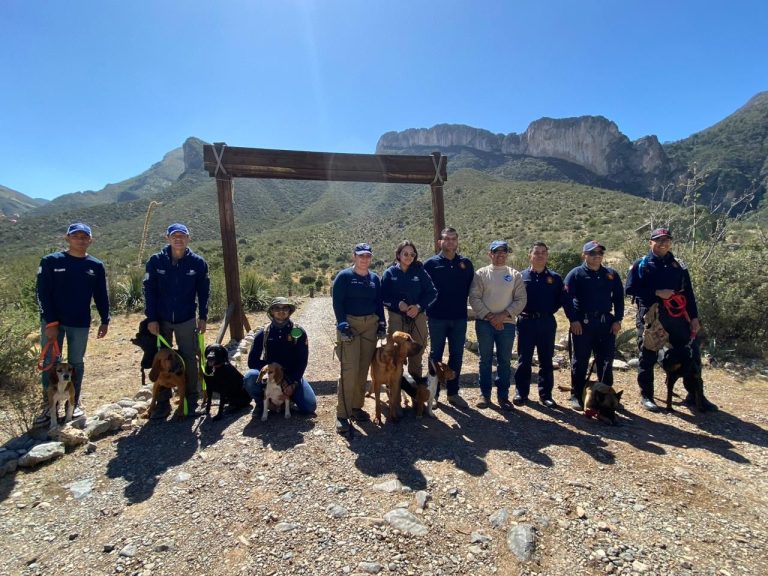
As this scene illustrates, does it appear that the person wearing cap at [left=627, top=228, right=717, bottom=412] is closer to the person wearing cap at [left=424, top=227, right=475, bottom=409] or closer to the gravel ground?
the gravel ground

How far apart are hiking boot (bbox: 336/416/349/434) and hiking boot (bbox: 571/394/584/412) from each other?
2.79 m

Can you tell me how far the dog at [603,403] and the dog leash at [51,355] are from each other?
18.5 feet

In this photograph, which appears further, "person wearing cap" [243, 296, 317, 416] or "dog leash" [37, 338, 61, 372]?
"person wearing cap" [243, 296, 317, 416]

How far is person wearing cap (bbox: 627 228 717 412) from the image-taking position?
185 inches

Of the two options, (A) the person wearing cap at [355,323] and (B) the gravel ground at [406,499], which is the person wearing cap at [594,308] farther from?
(A) the person wearing cap at [355,323]

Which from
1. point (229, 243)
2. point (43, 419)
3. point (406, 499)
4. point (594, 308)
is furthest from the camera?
point (229, 243)

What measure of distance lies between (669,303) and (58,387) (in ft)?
22.0

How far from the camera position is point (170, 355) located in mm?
4320

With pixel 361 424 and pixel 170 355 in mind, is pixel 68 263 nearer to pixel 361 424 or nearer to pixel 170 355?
pixel 170 355

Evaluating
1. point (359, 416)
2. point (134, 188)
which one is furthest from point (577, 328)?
point (134, 188)

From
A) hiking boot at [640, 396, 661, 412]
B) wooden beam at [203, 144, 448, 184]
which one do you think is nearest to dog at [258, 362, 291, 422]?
wooden beam at [203, 144, 448, 184]

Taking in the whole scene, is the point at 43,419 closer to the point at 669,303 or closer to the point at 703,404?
the point at 669,303

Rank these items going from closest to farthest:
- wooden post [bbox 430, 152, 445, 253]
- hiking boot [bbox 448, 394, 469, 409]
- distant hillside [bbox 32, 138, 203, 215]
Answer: hiking boot [bbox 448, 394, 469, 409] → wooden post [bbox 430, 152, 445, 253] → distant hillside [bbox 32, 138, 203, 215]

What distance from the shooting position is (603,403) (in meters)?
4.39
